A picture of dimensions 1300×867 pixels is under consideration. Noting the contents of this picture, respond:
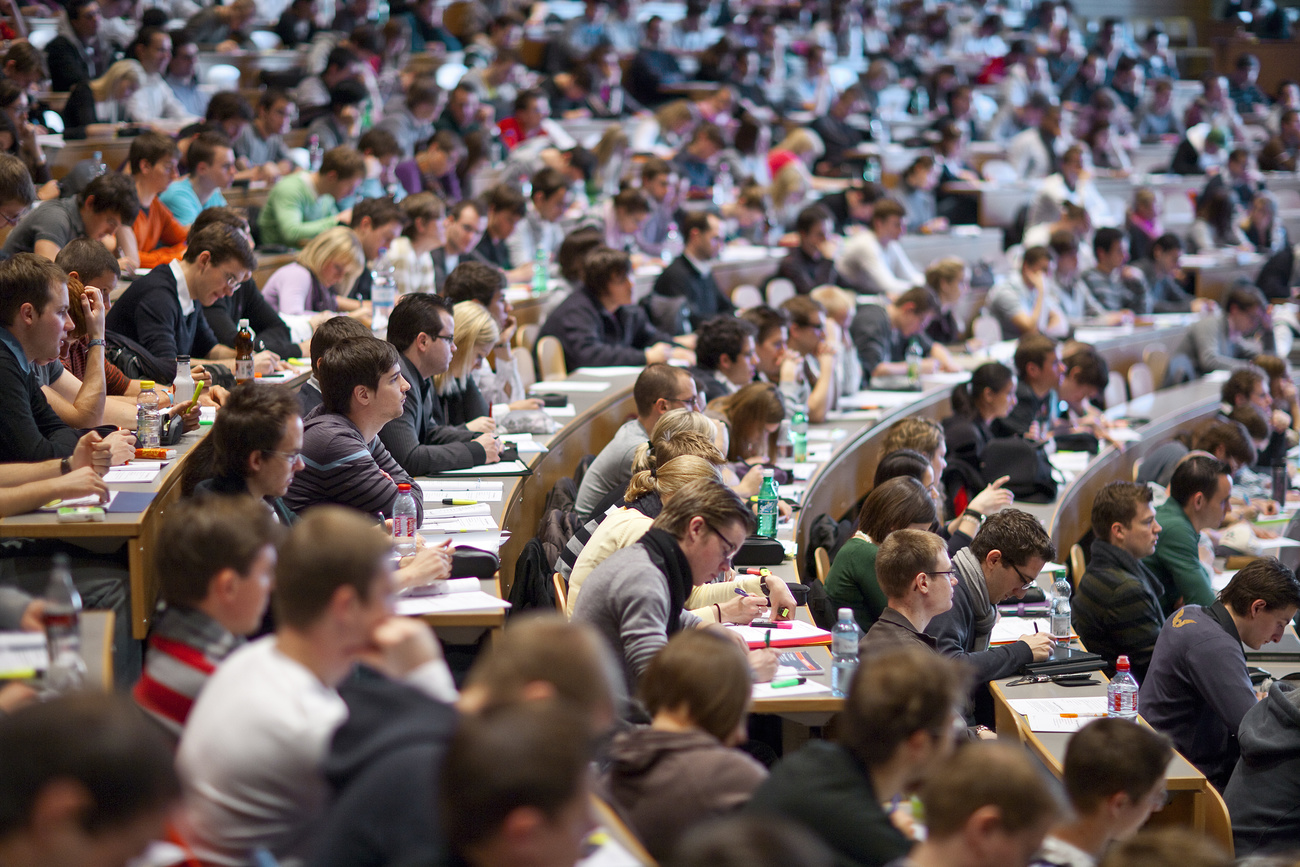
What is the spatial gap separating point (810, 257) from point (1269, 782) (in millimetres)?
5940

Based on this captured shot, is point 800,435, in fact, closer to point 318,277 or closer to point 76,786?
point 318,277

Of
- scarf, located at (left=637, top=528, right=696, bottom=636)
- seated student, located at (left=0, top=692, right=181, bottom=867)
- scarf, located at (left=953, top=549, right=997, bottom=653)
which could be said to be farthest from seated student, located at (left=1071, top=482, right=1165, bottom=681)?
seated student, located at (left=0, top=692, right=181, bottom=867)

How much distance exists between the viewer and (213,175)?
21.6 ft

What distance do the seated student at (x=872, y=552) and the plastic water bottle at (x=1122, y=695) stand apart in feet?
2.71

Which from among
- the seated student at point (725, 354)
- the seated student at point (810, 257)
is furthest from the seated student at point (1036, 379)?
the seated student at point (810, 257)

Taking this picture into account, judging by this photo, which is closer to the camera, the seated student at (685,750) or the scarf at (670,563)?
the seated student at (685,750)

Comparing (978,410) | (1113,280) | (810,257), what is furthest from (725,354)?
(1113,280)

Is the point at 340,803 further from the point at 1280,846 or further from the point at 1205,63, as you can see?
the point at 1205,63

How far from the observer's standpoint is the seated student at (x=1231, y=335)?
32.3ft

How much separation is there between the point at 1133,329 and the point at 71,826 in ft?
30.4

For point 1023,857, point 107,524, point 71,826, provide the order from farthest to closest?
1. point 107,524
2. point 1023,857
3. point 71,826

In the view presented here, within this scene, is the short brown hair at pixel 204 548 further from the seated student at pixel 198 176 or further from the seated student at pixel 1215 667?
the seated student at pixel 198 176

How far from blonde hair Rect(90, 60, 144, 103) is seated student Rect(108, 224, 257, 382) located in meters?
3.92

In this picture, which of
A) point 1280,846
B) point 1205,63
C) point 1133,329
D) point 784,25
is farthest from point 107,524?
point 1205,63
